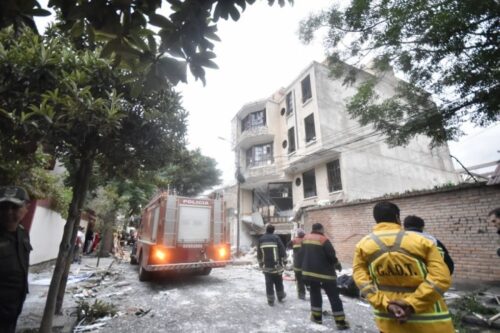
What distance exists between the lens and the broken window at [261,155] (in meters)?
20.5

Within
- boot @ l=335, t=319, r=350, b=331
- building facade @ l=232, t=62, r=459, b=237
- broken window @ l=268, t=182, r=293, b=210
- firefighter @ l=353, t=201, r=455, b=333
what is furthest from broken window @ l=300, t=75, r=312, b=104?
firefighter @ l=353, t=201, r=455, b=333

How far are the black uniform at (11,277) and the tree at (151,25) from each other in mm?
1833

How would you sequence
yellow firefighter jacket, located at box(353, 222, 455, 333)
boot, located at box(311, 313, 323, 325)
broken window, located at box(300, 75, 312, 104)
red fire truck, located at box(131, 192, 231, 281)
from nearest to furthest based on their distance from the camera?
yellow firefighter jacket, located at box(353, 222, 455, 333) < boot, located at box(311, 313, 323, 325) < red fire truck, located at box(131, 192, 231, 281) < broken window, located at box(300, 75, 312, 104)

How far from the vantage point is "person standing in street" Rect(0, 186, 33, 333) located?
2.22m

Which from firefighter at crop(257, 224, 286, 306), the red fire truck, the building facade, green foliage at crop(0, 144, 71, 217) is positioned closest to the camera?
green foliage at crop(0, 144, 71, 217)

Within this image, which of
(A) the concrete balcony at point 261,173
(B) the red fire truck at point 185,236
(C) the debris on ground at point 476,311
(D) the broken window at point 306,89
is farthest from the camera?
(A) the concrete balcony at point 261,173

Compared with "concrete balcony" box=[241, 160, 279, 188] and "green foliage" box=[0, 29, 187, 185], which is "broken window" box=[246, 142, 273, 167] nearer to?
"concrete balcony" box=[241, 160, 279, 188]

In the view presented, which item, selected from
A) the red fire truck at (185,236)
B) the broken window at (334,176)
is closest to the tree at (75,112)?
the red fire truck at (185,236)

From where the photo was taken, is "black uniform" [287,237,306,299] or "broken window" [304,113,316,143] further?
"broken window" [304,113,316,143]

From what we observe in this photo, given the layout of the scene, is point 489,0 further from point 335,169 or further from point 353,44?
point 335,169

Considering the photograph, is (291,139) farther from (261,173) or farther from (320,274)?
(320,274)

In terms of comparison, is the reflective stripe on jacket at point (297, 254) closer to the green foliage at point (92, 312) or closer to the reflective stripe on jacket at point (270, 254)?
the reflective stripe on jacket at point (270, 254)

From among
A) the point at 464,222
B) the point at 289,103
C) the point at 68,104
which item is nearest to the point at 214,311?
the point at 68,104

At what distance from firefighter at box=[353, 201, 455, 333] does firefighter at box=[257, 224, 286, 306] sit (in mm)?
3769
